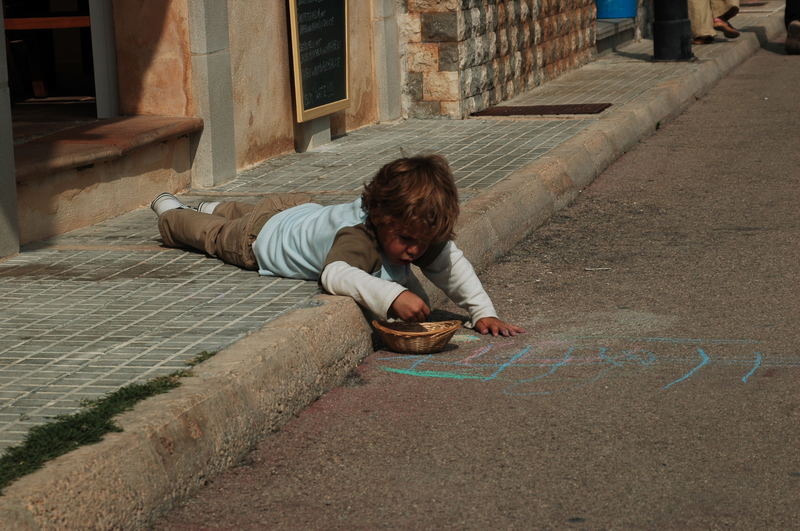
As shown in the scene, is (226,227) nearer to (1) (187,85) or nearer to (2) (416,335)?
(2) (416,335)

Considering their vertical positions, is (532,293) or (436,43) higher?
(436,43)

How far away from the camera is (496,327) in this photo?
16.0 feet

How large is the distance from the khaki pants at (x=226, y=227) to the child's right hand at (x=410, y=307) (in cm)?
114

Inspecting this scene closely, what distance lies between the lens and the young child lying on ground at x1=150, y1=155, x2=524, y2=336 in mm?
4520

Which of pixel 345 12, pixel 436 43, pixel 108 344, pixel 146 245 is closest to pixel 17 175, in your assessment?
pixel 146 245

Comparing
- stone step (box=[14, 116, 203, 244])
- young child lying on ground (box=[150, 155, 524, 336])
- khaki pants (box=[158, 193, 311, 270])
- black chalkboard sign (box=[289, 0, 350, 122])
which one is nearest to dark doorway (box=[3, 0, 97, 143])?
black chalkboard sign (box=[289, 0, 350, 122])

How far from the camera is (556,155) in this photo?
817cm

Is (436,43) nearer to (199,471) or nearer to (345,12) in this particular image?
(345,12)

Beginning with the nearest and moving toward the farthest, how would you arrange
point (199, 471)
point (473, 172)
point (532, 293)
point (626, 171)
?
point (199, 471)
point (532, 293)
point (473, 172)
point (626, 171)

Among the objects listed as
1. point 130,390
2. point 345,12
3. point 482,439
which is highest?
point 345,12

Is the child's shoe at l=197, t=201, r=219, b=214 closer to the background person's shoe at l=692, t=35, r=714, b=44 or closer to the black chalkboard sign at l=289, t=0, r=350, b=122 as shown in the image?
the black chalkboard sign at l=289, t=0, r=350, b=122

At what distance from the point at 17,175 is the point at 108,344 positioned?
210cm

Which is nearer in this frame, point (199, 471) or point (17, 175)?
point (199, 471)

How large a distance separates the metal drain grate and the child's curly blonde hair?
6.22 m
